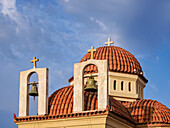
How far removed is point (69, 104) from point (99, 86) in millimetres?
2565

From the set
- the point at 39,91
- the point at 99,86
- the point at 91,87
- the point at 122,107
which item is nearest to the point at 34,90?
the point at 39,91

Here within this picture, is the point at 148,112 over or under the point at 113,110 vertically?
over

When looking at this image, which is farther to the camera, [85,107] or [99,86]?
[85,107]

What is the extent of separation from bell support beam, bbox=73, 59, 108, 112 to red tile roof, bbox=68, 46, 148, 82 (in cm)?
696

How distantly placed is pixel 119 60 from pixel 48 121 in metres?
10.6

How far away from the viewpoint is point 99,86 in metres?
27.7

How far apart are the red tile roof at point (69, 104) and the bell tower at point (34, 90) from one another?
0.73 m

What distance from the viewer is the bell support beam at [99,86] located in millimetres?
27391

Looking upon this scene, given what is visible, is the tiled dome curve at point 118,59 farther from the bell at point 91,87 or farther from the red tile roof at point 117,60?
the bell at point 91,87

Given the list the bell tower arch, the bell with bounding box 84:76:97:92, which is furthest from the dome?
the bell with bounding box 84:76:97:92

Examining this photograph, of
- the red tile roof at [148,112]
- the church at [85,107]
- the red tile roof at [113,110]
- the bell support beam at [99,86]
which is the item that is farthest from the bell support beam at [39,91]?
the red tile roof at [148,112]

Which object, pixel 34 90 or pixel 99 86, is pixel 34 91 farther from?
pixel 99 86

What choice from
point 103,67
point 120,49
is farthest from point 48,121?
point 120,49

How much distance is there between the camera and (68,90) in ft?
101
